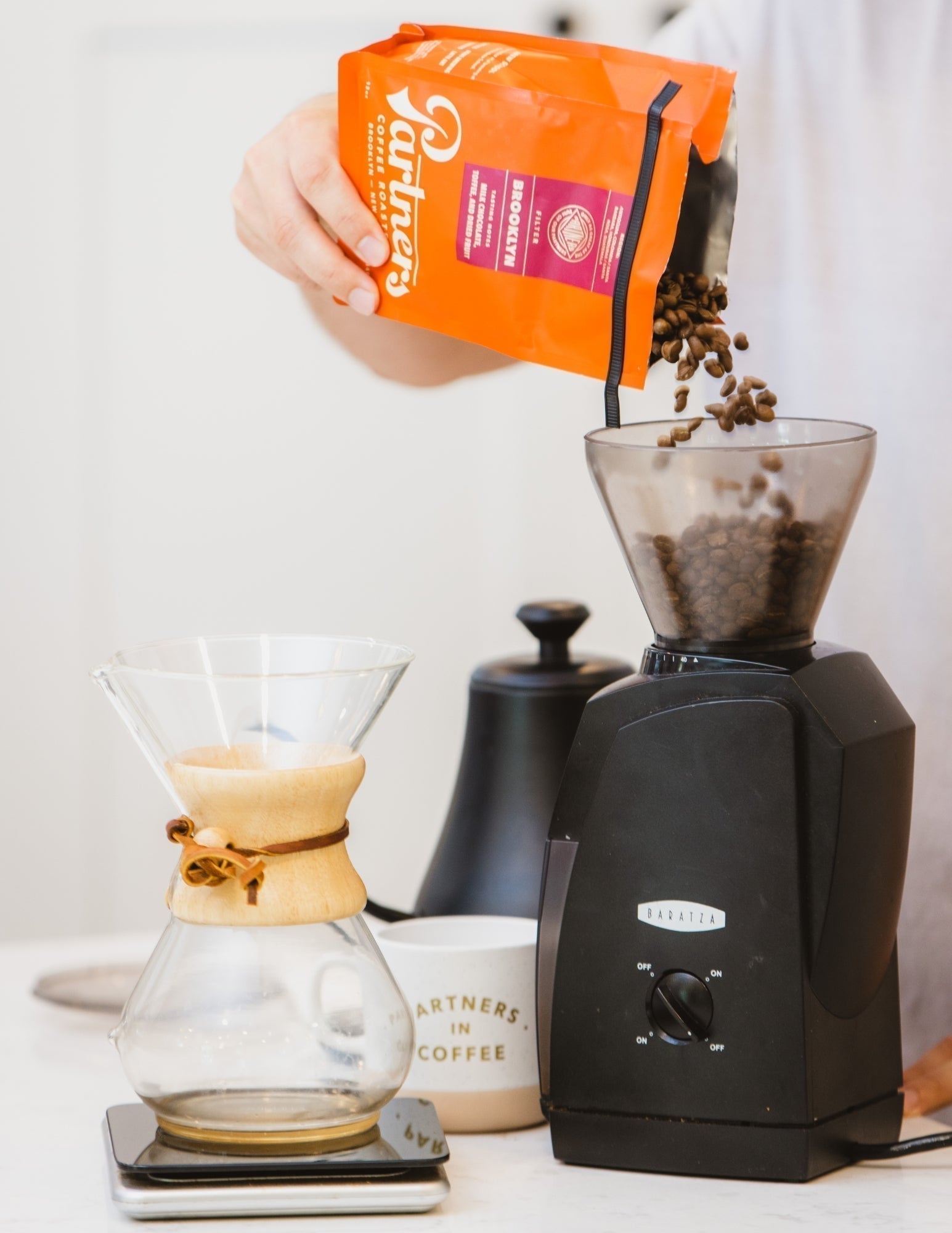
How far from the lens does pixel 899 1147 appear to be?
27.1 inches

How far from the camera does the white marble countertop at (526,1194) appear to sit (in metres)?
0.62

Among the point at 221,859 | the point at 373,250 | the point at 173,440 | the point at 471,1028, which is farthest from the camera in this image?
the point at 173,440

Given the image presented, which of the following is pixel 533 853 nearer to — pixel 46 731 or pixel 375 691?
pixel 375 691

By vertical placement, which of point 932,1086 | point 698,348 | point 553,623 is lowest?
point 932,1086

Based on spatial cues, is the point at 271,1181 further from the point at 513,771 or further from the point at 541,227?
the point at 541,227

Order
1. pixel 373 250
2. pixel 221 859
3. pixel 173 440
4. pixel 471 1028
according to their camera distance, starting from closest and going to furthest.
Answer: pixel 221 859 → pixel 471 1028 → pixel 373 250 → pixel 173 440

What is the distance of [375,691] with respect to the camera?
0.64m

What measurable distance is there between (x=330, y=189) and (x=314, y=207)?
0.03 metres

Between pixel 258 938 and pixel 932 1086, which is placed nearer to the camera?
pixel 258 938

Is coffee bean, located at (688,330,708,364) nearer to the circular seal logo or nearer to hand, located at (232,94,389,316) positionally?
the circular seal logo

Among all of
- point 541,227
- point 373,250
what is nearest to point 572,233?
point 541,227

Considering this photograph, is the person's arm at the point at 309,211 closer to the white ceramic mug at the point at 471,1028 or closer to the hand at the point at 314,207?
the hand at the point at 314,207

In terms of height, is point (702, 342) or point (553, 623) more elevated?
point (702, 342)

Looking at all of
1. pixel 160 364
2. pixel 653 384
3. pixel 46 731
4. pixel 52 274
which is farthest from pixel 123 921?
pixel 653 384
